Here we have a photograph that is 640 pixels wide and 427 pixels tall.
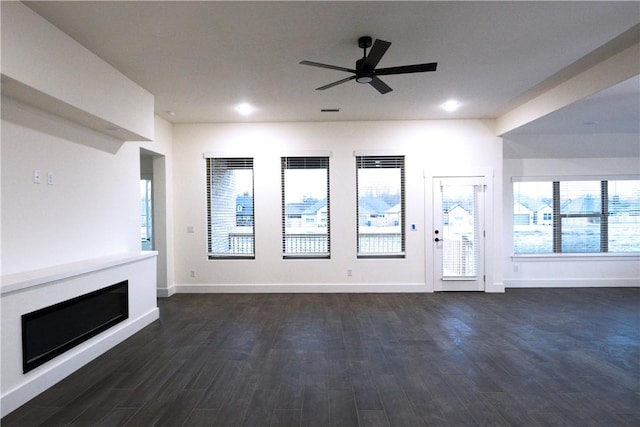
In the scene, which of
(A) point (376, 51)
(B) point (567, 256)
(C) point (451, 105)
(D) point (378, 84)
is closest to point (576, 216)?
(B) point (567, 256)

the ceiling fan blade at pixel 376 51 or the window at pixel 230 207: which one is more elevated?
the ceiling fan blade at pixel 376 51

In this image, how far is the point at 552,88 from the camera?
4.06 meters

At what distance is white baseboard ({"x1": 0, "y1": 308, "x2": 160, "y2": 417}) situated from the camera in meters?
2.25

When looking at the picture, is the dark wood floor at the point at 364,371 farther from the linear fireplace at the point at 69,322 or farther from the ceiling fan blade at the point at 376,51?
the ceiling fan blade at the point at 376,51

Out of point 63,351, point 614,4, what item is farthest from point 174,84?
point 614,4

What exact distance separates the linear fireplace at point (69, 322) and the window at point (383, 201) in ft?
11.9

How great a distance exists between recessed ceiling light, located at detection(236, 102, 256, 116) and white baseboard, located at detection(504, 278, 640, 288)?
17.8 feet

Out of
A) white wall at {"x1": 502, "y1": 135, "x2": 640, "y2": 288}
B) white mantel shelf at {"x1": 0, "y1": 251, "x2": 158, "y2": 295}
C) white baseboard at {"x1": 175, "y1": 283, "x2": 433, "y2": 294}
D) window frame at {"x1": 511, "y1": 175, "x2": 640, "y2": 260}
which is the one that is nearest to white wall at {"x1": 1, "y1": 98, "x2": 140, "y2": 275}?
white mantel shelf at {"x1": 0, "y1": 251, "x2": 158, "y2": 295}

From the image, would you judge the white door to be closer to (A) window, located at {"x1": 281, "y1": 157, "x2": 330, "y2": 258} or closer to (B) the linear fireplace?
(A) window, located at {"x1": 281, "y1": 157, "x2": 330, "y2": 258}

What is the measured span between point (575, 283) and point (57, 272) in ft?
25.1

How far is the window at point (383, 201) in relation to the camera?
5484 millimetres

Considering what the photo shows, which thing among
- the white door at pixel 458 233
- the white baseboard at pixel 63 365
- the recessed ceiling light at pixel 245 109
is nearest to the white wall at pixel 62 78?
the recessed ceiling light at pixel 245 109

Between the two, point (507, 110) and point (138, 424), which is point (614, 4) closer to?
point (507, 110)

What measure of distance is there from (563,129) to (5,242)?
746 cm
